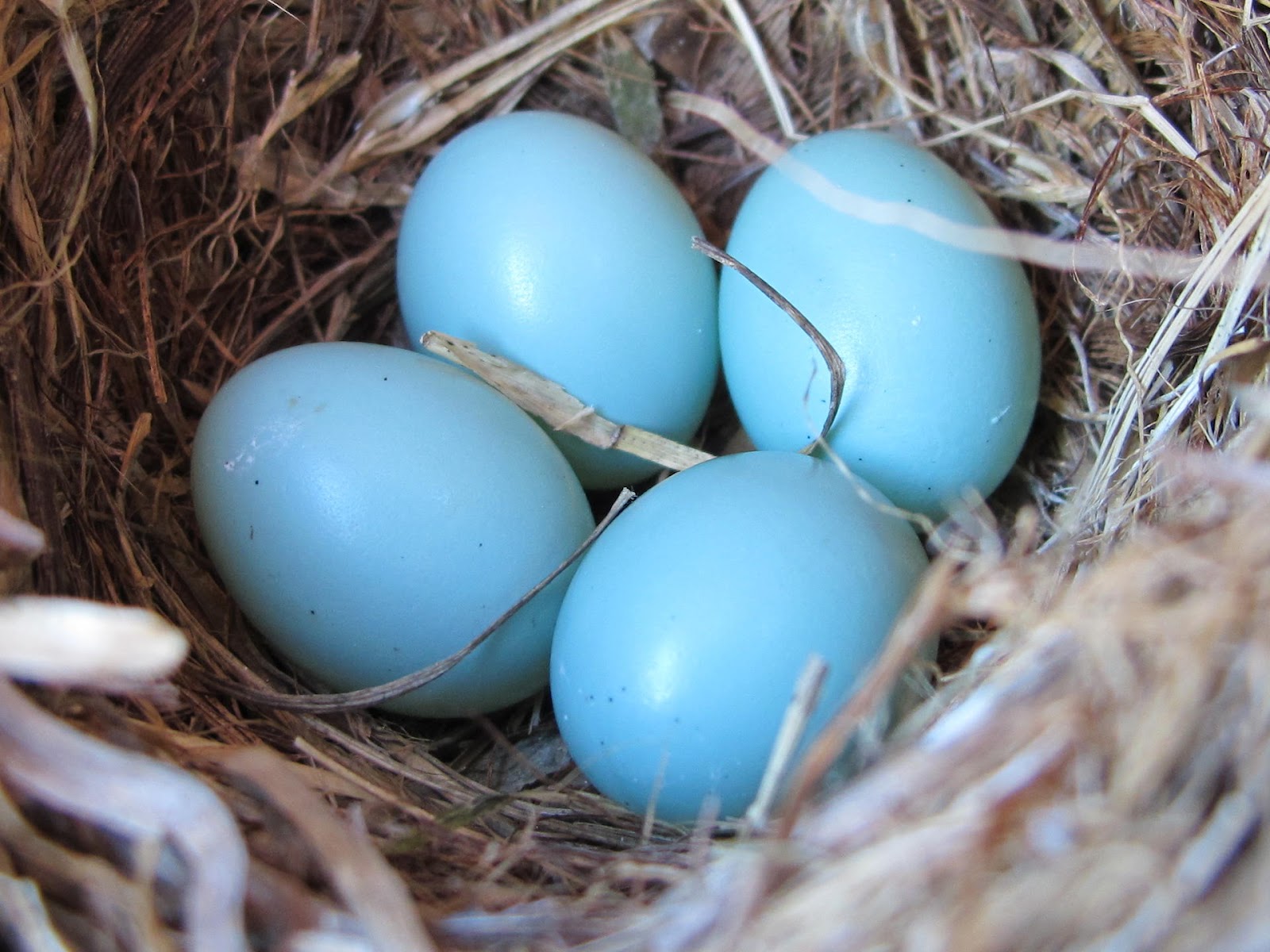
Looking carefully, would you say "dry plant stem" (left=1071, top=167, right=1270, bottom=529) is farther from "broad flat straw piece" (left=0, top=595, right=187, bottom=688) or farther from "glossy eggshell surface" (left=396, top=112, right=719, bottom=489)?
"broad flat straw piece" (left=0, top=595, right=187, bottom=688)

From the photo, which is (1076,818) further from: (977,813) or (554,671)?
(554,671)

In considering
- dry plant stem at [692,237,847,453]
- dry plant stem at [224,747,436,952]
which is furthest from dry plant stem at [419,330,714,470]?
dry plant stem at [224,747,436,952]

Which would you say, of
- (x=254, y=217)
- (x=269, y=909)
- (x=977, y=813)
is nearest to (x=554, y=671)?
(x=269, y=909)

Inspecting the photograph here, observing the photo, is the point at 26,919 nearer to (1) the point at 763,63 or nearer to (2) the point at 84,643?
(2) the point at 84,643

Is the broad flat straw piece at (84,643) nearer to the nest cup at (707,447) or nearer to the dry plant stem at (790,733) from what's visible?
the nest cup at (707,447)

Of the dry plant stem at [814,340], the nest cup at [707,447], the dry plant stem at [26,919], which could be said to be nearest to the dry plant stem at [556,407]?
the dry plant stem at [814,340]
